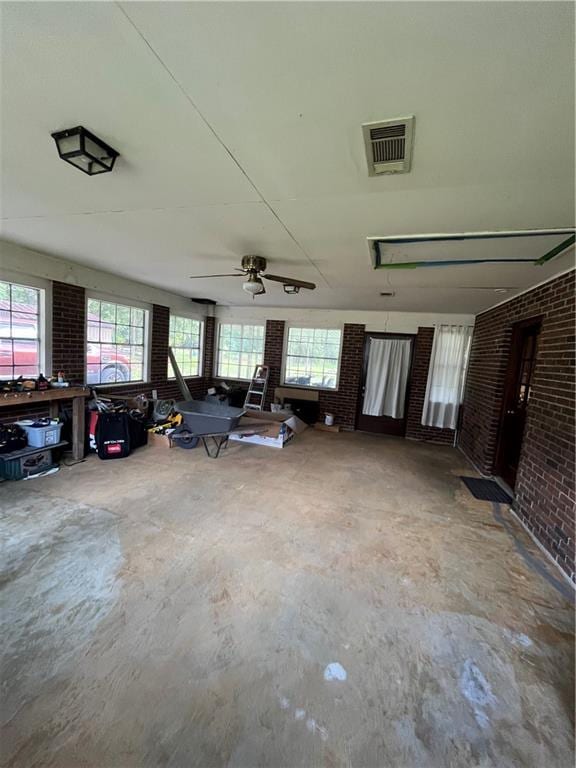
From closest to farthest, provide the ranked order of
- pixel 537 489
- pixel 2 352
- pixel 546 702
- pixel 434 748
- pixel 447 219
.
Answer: pixel 434 748, pixel 546 702, pixel 447 219, pixel 537 489, pixel 2 352

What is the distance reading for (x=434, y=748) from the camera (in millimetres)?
1213

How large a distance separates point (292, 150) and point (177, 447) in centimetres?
409

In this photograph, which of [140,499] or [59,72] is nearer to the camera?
[59,72]

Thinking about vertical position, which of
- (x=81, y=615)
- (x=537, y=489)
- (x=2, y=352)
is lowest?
(x=81, y=615)

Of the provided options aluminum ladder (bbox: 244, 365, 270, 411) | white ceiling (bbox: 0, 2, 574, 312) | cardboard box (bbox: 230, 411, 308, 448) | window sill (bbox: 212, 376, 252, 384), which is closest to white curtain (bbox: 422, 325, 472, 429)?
cardboard box (bbox: 230, 411, 308, 448)

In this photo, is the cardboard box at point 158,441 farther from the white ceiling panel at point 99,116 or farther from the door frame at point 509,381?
the door frame at point 509,381

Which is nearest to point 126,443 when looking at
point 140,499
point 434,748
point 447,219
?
point 140,499

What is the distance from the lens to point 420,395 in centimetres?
593

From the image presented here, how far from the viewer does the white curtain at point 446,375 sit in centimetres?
555

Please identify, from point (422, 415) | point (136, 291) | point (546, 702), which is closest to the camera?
point (546, 702)

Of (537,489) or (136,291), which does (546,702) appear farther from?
(136,291)

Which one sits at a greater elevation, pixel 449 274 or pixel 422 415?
pixel 449 274

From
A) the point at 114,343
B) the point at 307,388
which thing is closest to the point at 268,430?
the point at 307,388

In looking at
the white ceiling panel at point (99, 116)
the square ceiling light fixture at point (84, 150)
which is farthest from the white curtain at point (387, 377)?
the square ceiling light fixture at point (84, 150)
